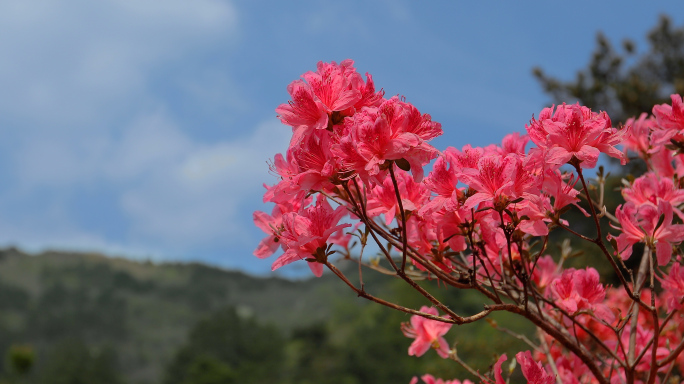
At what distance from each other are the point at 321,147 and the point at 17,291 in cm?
7888

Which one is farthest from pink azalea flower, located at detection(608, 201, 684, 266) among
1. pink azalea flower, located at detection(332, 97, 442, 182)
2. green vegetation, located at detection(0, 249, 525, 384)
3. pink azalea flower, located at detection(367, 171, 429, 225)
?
green vegetation, located at detection(0, 249, 525, 384)

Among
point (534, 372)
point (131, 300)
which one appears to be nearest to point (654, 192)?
point (534, 372)

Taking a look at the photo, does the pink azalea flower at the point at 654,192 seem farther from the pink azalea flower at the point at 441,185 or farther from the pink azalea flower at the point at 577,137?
the pink azalea flower at the point at 441,185

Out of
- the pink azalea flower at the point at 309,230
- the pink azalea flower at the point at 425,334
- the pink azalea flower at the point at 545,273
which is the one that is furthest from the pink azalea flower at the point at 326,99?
the pink azalea flower at the point at 545,273

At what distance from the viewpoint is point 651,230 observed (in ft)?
4.95

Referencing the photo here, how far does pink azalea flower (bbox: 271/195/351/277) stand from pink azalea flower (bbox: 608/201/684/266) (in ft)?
2.36

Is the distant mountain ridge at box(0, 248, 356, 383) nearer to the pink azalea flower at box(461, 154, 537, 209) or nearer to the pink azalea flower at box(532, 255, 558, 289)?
the pink azalea flower at box(532, 255, 558, 289)

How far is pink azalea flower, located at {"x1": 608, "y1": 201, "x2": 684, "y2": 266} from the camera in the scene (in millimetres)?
1477

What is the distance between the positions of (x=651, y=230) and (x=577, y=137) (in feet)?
1.38

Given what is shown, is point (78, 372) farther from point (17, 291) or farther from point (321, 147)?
point (321, 147)

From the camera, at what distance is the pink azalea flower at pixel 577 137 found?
1.26 meters

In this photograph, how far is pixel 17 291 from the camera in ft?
228

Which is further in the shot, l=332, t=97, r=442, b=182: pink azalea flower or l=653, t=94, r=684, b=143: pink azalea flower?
l=653, t=94, r=684, b=143: pink azalea flower

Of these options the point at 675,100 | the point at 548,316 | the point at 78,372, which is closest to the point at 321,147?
the point at 548,316
